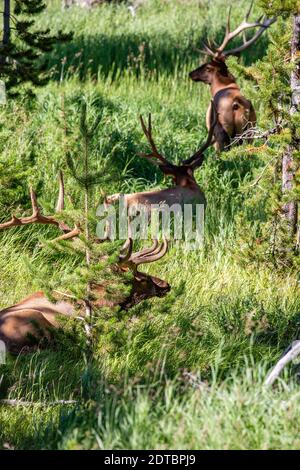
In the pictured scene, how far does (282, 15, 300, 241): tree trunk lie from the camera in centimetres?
777

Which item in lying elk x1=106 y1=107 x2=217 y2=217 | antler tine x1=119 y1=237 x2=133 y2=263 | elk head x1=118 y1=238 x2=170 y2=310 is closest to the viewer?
antler tine x1=119 y1=237 x2=133 y2=263

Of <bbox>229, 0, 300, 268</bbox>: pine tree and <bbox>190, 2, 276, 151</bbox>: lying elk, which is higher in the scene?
<bbox>190, 2, 276, 151</bbox>: lying elk

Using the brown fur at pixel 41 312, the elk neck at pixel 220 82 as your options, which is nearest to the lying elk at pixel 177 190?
the brown fur at pixel 41 312

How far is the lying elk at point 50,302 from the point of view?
6172 mm

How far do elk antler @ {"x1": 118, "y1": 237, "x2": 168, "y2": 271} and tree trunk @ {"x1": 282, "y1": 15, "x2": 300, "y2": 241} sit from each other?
1.57m

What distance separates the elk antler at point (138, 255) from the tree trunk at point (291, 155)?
1.57 m

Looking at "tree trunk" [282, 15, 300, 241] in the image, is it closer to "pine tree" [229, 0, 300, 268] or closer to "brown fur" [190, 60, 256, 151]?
"pine tree" [229, 0, 300, 268]

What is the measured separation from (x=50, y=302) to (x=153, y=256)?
0.79m

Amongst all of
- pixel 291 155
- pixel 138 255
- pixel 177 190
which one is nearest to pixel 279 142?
pixel 291 155

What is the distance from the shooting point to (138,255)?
21.4ft

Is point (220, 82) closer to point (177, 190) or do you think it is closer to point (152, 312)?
point (177, 190)

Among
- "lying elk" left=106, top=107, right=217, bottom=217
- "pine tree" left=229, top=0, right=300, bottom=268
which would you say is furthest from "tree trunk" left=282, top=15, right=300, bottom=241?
"lying elk" left=106, top=107, right=217, bottom=217
